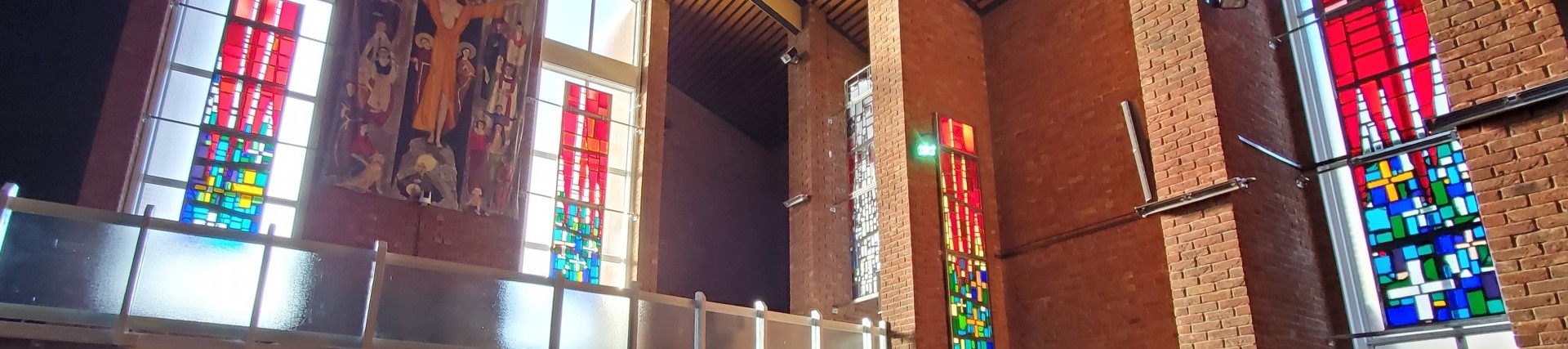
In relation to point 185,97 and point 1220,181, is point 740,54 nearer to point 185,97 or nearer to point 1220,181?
point 185,97

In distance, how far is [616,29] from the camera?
1273 cm

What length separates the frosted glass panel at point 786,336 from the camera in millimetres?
7938

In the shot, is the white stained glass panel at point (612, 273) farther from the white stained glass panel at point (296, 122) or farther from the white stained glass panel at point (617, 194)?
the white stained glass panel at point (296, 122)

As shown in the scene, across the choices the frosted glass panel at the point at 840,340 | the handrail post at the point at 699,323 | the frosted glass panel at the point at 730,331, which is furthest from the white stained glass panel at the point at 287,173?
the frosted glass panel at the point at 840,340

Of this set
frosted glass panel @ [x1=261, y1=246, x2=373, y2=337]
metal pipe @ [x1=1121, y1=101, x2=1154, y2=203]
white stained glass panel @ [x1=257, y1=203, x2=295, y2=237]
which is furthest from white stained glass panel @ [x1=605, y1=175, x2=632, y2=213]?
frosted glass panel @ [x1=261, y1=246, x2=373, y2=337]

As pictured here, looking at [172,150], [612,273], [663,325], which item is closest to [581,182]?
[612,273]

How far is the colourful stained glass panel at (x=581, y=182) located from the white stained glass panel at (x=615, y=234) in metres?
0.10

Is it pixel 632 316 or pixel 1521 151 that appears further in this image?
pixel 632 316

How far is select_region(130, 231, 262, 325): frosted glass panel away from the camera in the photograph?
513 cm

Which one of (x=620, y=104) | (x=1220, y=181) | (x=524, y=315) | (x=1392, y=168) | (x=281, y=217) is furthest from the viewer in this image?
(x=620, y=104)

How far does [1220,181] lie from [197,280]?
677cm

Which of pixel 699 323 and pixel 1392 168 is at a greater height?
pixel 1392 168

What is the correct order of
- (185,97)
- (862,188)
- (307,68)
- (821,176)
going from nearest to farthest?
(185,97) → (307,68) → (862,188) → (821,176)

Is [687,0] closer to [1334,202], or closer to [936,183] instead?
[936,183]
